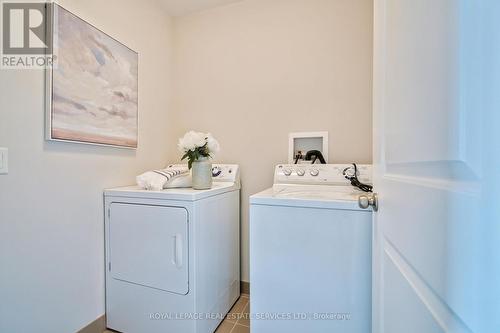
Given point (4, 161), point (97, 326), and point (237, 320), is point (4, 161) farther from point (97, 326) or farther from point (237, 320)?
point (237, 320)

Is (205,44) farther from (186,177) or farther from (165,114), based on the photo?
(186,177)

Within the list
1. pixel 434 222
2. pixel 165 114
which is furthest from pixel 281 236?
pixel 165 114

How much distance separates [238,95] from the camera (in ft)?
6.68

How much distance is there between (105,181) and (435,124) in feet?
5.85

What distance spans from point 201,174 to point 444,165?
1340 mm

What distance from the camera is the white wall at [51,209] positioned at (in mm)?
1095

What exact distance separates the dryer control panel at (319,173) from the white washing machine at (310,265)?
17.3 inches

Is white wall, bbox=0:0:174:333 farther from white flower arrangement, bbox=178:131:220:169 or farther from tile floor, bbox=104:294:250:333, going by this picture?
white flower arrangement, bbox=178:131:220:169

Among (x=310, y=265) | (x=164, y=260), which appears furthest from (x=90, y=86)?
(x=310, y=265)

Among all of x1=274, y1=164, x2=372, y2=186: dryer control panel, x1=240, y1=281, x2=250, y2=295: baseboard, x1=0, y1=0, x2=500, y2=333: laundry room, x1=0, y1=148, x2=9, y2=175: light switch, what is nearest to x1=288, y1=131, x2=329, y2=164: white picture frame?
x1=0, y1=0, x2=500, y2=333: laundry room

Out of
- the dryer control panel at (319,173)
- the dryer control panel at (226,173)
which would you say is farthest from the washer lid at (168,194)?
the dryer control panel at (319,173)

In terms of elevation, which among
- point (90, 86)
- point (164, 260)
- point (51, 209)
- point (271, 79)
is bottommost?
point (164, 260)

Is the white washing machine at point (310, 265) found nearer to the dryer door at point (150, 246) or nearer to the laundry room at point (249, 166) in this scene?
the laundry room at point (249, 166)

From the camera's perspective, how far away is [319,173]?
1.64 meters
